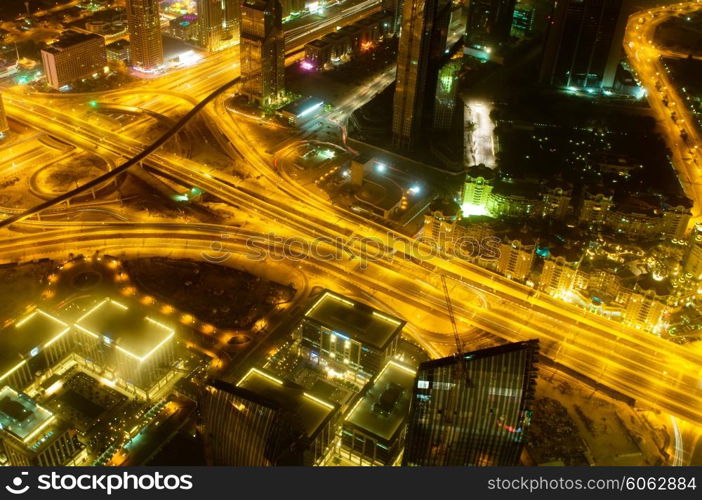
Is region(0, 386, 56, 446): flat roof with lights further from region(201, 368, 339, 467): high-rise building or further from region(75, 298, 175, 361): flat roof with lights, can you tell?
region(201, 368, 339, 467): high-rise building

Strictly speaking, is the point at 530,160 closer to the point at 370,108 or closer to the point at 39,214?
the point at 370,108

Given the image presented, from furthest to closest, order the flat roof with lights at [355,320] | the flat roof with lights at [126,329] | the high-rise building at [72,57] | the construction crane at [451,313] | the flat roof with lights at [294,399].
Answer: the high-rise building at [72,57] → the construction crane at [451,313] → the flat roof with lights at [355,320] → the flat roof with lights at [126,329] → the flat roof with lights at [294,399]

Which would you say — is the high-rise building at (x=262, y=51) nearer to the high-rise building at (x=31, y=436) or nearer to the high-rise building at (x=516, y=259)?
the high-rise building at (x=516, y=259)

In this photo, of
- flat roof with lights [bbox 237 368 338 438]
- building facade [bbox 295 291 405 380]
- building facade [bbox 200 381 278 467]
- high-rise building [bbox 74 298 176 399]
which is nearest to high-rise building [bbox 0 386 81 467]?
high-rise building [bbox 74 298 176 399]

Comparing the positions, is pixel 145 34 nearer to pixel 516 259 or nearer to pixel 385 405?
pixel 516 259

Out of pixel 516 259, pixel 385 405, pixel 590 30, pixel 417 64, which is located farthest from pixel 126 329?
pixel 590 30

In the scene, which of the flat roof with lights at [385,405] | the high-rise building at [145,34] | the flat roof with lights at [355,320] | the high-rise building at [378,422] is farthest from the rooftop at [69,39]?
the high-rise building at [378,422]
